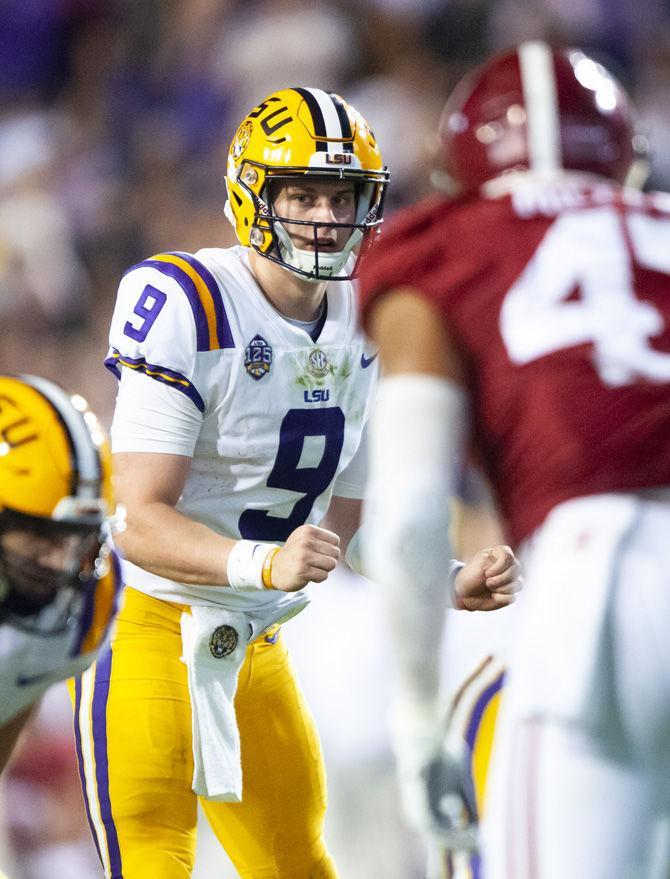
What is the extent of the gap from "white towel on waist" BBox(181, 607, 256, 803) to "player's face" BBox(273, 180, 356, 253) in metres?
0.87

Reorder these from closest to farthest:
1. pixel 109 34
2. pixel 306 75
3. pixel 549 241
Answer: pixel 549 241 < pixel 306 75 < pixel 109 34

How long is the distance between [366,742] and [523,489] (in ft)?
8.51

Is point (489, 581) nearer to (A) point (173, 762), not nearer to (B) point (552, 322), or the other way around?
(A) point (173, 762)

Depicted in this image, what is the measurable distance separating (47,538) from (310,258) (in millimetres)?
1231

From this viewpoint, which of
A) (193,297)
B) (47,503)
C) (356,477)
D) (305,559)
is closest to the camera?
(47,503)

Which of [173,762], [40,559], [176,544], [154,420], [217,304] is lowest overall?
[173,762]

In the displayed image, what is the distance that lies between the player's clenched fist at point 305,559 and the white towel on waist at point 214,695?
0.31 m

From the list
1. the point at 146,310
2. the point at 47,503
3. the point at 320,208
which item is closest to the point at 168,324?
the point at 146,310

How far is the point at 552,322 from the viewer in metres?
2.06

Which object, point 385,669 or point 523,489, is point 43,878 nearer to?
point 385,669

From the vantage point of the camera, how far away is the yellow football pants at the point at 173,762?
118 inches

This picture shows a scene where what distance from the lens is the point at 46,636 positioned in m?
2.24

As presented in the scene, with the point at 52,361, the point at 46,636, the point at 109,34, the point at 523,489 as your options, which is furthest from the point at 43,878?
the point at 109,34

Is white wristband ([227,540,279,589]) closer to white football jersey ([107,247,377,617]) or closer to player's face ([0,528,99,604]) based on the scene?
white football jersey ([107,247,377,617])
